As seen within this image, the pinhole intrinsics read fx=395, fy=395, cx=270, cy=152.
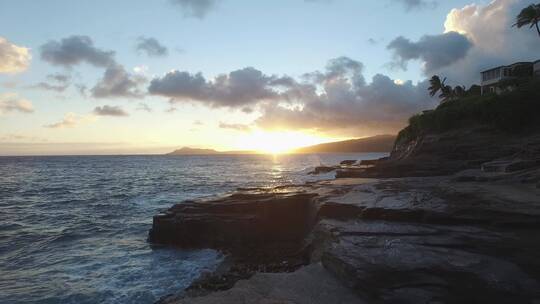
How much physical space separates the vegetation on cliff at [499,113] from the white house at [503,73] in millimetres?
19105

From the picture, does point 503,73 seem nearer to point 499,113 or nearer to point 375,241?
point 499,113

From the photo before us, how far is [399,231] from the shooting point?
11828 millimetres

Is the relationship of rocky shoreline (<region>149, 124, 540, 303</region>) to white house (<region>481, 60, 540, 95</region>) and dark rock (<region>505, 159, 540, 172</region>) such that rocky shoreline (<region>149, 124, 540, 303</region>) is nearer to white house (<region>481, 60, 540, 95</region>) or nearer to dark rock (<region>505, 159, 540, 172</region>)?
dark rock (<region>505, 159, 540, 172</region>)

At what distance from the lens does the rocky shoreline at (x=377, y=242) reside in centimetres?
875

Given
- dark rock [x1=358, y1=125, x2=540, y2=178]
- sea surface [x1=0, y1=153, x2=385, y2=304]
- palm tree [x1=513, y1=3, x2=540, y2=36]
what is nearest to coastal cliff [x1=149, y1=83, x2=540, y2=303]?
sea surface [x1=0, y1=153, x2=385, y2=304]

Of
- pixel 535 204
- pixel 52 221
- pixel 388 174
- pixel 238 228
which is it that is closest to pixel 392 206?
pixel 535 204

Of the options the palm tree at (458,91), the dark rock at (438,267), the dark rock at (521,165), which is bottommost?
the dark rock at (438,267)

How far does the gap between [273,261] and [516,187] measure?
33.5 ft

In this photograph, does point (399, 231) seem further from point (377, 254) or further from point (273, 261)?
point (273, 261)

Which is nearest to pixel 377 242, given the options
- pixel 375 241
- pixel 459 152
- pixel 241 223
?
pixel 375 241

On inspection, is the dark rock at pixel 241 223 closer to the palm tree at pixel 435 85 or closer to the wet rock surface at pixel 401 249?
the wet rock surface at pixel 401 249

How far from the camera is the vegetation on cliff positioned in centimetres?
3447

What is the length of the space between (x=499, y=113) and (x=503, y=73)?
32.5m

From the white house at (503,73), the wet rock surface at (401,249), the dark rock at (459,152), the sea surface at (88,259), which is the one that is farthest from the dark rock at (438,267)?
the white house at (503,73)
